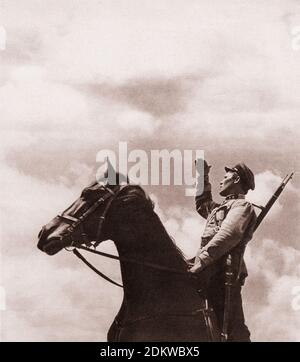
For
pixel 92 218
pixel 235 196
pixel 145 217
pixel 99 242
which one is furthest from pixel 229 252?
pixel 92 218

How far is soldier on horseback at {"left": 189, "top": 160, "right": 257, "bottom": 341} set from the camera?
891 centimetres

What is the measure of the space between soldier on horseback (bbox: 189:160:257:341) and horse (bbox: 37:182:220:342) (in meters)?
0.32

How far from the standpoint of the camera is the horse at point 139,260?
8.51 metres

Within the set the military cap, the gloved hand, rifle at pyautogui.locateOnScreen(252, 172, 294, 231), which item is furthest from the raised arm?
rifle at pyautogui.locateOnScreen(252, 172, 294, 231)

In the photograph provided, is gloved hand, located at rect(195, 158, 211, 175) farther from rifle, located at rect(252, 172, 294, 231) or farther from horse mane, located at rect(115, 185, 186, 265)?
horse mane, located at rect(115, 185, 186, 265)

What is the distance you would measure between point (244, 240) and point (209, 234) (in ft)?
1.54

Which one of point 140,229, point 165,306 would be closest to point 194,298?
point 165,306

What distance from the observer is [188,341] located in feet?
28.3

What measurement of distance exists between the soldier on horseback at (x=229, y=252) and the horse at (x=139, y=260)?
1.06 ft

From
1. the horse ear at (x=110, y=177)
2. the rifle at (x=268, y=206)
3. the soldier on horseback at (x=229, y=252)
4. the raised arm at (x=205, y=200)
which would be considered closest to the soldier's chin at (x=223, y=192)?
the soldier on horseback at (x=229, y=252)

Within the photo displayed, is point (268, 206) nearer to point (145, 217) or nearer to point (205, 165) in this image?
point (205, 165)

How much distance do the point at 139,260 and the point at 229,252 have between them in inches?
47.5
